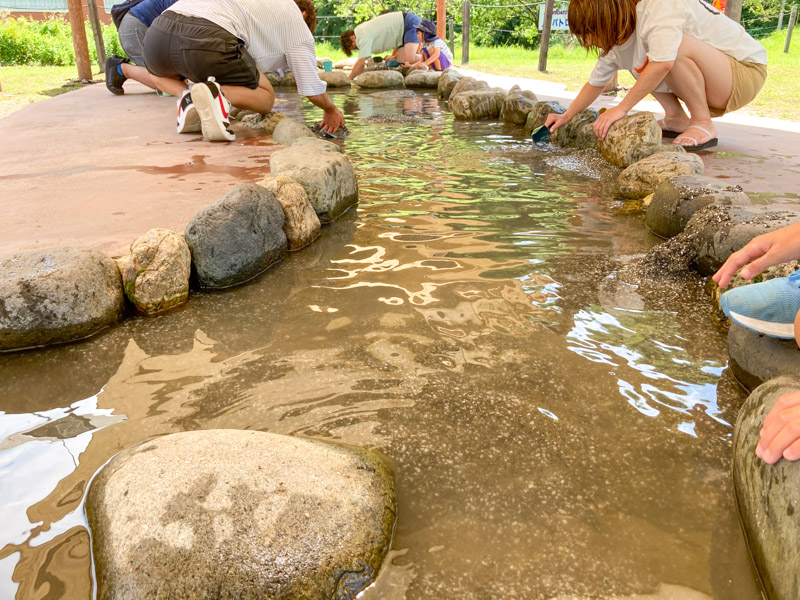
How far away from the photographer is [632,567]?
4.38 feet

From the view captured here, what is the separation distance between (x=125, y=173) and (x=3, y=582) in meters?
3.16

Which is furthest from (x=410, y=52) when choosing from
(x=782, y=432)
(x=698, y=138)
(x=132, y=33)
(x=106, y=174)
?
(x=782, y=432)

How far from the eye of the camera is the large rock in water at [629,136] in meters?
4.23

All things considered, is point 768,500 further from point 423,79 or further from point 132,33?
point 423,79

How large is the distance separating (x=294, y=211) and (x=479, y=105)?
4.22 metres

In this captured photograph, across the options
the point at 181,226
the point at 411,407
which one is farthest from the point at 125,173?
the point at 411,407

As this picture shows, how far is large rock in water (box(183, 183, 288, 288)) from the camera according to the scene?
2.63 metres

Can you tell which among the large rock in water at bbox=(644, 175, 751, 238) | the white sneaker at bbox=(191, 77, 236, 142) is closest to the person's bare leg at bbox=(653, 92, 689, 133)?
the large rock in water at bbox=(644, 175, 751, 238)

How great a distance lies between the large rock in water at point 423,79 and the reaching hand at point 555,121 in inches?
197

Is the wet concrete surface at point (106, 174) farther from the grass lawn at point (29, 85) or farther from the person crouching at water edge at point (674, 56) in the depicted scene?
the person crouching at water edge at point (674, 56)

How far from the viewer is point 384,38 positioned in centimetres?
1052

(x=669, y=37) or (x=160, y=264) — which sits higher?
(x=669, y=37)

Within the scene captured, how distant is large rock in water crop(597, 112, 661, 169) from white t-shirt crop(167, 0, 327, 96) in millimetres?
2486

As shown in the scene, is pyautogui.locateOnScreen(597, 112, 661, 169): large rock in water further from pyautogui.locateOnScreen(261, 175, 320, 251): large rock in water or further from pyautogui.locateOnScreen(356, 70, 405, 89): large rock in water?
pyautogui.locateOnScreen(356, 70, 405, 89): large rock in water
